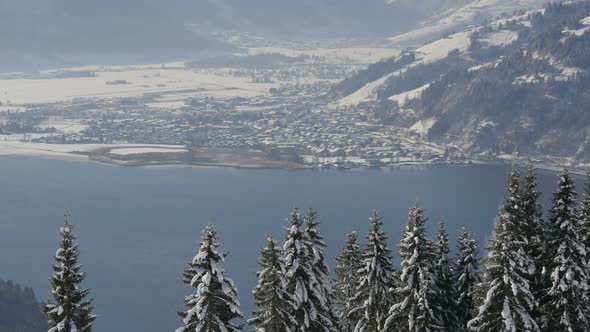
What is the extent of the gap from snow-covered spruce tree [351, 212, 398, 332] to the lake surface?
2035 inches

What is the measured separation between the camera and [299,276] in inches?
1099

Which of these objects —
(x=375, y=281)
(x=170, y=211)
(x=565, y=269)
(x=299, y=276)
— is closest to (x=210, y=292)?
(x=299, y=276)

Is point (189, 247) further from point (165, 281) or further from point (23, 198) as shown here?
point (23, 198)

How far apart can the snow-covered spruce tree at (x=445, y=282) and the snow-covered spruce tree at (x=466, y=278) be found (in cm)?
23

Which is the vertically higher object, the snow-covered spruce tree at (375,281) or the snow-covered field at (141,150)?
the snow-covered spruce tree at (375,281)

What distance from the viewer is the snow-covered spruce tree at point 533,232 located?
3025cm

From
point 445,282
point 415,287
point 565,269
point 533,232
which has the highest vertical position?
point 533,232

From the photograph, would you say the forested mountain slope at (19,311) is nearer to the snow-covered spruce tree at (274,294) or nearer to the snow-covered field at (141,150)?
the snow-covered spruce tree at (274,294)

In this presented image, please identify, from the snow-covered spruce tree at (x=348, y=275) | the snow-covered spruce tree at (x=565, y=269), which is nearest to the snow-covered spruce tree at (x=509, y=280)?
the snow-covered spruce tree at (x=565, y=269)

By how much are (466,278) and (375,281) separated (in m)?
4.46

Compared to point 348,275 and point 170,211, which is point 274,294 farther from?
point 170,211

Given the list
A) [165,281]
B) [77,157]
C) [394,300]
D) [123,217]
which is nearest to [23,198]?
[123,217]

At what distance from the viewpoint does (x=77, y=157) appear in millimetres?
187500

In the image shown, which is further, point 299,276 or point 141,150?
point 141,150
